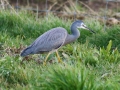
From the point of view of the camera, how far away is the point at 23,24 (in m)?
9.49

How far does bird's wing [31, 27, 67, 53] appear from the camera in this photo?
7.34 m

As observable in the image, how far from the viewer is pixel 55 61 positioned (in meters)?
7.21

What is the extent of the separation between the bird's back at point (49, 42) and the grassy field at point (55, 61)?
19 centimetres

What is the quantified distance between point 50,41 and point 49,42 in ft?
0.09

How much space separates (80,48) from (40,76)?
2.03m

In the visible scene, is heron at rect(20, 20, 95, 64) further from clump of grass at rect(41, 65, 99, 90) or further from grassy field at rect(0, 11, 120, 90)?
clump of grass at rect(41, 65, 99, 90)

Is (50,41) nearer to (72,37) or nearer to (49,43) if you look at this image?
(49,43)

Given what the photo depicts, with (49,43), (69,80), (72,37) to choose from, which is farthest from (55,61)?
(69,80)

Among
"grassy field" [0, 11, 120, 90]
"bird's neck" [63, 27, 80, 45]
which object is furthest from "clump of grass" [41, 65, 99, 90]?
"bird's neck" [63, 27, 80, 45]

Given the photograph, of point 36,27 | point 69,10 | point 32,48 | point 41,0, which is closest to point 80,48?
point 32,48

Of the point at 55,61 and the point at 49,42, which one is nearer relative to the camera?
the point at 55,61

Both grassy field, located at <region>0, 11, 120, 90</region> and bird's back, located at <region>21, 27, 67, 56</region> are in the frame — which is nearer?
grassy field, located at <region>0, 11, 120, 90</region>

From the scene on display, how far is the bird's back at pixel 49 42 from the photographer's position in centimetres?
729

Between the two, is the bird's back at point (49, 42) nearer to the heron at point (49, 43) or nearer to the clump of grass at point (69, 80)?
the heron at point (49, 43)
